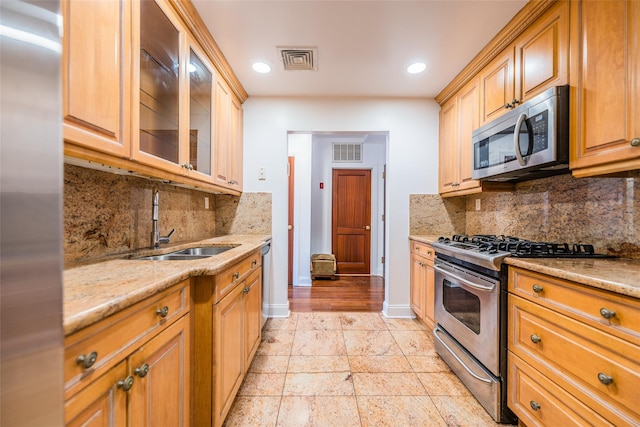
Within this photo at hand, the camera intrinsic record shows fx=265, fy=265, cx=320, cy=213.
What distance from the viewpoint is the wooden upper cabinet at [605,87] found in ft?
3.78

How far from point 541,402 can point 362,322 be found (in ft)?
5.59

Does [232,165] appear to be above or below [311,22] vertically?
below

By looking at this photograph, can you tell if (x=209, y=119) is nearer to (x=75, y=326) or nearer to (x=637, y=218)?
(x=75, y=326)

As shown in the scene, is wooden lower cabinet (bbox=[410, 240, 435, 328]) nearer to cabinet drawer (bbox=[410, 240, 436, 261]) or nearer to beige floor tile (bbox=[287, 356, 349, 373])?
cabinet drawer (bbox=[410, 240, 436, 261])

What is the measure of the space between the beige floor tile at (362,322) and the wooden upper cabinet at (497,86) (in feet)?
7.02

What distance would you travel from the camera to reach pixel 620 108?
3.93ft

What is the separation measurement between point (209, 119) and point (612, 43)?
7.83 ft

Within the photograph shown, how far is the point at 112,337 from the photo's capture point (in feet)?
2.37

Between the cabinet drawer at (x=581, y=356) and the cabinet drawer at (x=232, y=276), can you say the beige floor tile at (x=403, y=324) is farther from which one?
the cabinet drawer at (x=232, y=276)

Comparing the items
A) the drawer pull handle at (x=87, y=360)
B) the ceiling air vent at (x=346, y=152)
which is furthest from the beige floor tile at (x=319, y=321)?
the ceiling air vent at (x=346, y=152)

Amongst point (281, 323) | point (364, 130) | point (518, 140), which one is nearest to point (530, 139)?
point (518, 140)

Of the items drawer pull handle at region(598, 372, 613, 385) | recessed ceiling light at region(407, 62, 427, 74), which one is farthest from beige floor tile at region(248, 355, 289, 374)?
recessed ceiling light at region(407, 62, 427, 74)

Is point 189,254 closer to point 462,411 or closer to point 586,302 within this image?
point 462,411

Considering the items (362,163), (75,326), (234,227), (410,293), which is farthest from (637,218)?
(362,163)
